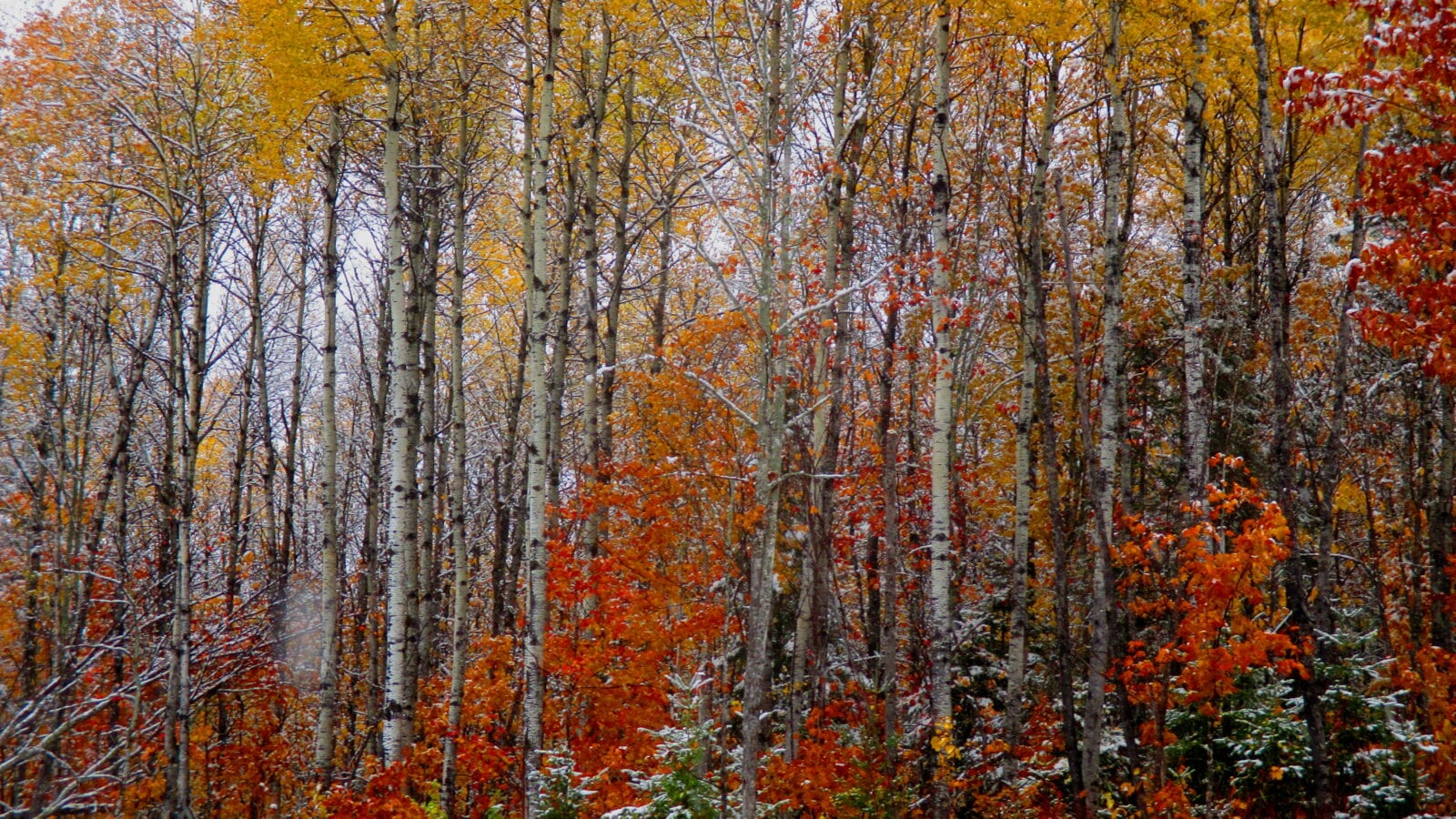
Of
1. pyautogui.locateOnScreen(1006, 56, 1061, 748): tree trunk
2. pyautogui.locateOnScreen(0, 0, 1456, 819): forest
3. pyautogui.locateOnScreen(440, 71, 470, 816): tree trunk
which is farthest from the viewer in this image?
pyautogui.locateOnScreen(440, 71, 470, 816): tree trunk

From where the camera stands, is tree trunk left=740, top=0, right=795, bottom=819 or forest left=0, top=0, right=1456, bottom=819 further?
forest left=0, top=0, right=1456, bottom=819

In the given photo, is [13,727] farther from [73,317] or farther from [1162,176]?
[1162,176]

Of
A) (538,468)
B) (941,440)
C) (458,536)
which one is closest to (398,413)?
(538,468)

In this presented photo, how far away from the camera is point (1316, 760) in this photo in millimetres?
7086


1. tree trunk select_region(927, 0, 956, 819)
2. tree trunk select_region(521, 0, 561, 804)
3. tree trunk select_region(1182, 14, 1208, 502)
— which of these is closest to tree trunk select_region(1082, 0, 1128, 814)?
tree trunk select_region(1182, 14, 1208, 502)

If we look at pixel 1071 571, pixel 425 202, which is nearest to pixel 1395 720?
pixel 1071 571

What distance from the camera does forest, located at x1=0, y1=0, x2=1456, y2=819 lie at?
6832mm

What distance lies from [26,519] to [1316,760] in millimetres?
11967

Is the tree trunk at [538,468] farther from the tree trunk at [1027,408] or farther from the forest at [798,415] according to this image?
the tree trunk at [1027,408]

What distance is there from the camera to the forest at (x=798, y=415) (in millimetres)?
6832

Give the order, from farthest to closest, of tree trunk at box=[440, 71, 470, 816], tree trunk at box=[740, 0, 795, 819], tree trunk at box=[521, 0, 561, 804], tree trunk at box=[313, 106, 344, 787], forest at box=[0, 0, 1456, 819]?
1. tree trunk at box=[313, 106, 344, 787]
2. tree trunk at box=[440, 71, 470, 816]
3. tree trunk at box=[521, 0, 561, 804]
4. forest at box=[0, 0, 1456, 819]
5. tree trunk at box=[740, 0, 795, 819]

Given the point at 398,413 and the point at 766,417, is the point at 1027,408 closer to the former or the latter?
the point at 766,417

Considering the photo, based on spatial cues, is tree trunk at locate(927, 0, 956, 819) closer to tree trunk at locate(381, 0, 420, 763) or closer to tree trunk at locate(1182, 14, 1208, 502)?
tree trunk at locate(1182, 14, 1208, 502)

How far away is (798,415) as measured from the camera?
20.9ft
